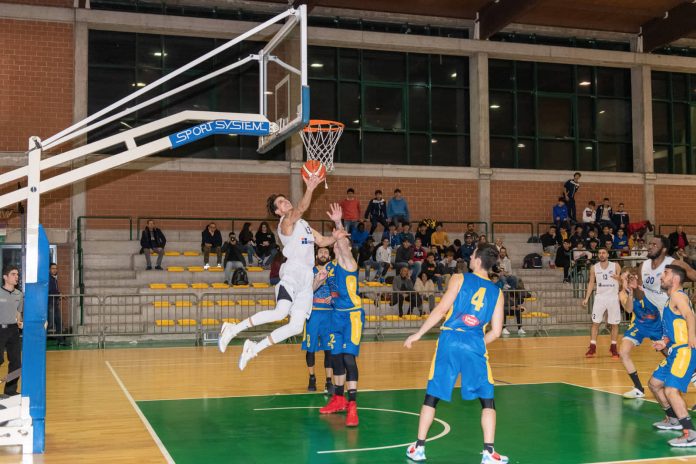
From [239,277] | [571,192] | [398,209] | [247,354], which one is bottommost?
[247,354]

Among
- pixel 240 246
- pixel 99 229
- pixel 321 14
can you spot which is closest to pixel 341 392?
pixel 240 246

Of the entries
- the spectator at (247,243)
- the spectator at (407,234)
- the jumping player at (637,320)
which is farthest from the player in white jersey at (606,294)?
the spectator at (247,243)

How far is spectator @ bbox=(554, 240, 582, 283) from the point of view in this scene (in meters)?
25.4

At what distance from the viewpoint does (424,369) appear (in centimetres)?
1455

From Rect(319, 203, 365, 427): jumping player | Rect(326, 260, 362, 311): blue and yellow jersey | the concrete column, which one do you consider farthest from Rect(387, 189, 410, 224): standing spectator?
Rect(326, 260, 362, 311): blue and yellow jersey

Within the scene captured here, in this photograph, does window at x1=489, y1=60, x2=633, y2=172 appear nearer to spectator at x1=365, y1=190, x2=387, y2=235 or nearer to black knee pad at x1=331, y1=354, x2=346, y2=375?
spectator at x1=365, y1=190, x2=387, y2=235

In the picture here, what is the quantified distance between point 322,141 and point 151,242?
584cm

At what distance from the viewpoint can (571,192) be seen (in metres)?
28.0

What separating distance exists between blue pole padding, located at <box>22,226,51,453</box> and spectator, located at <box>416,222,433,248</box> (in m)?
17.9

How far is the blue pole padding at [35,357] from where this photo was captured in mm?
7930

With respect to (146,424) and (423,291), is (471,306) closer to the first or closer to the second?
(146,424)

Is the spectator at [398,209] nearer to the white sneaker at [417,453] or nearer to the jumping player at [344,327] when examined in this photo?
the jumping player at [344,327]

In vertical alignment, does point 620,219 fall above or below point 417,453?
above

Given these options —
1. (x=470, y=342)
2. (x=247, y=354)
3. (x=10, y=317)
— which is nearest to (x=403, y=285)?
(x=10, y=317)
